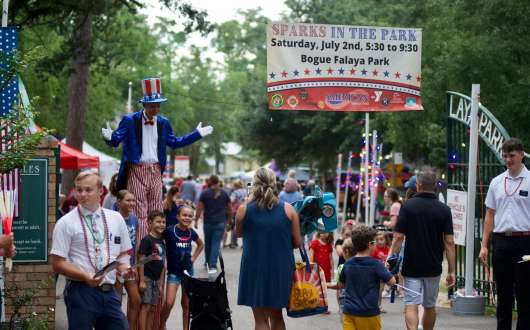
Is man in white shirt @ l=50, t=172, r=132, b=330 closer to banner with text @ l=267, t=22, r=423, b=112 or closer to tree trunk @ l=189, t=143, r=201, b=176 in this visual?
banner with text @ l=267, t=22, r=423, b=112

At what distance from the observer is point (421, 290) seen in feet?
32.0

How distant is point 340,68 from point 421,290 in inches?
212

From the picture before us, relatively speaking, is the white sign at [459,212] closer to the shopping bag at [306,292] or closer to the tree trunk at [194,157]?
the shopping bag at [306,292]

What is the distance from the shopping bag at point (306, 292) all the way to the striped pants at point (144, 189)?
2228 millimetres

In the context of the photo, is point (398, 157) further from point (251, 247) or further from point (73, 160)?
point (251, 247)

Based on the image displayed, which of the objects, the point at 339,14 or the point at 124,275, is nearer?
the point at 124,275

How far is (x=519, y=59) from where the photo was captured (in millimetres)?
24094

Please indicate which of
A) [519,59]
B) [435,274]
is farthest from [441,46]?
[435,274]

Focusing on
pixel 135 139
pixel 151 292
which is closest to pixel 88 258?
pixel 151 292

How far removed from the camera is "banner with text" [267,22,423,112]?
14273mm

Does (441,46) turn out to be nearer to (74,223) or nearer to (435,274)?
(435,274)

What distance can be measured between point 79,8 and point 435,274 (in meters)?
9.12

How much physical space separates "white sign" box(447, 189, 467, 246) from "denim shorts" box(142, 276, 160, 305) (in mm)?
5066

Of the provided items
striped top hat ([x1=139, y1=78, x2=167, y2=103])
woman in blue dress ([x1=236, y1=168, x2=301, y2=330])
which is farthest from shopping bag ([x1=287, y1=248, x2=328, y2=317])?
striped top hat ([x1=139, y1=78, x2=167, y2=103])
